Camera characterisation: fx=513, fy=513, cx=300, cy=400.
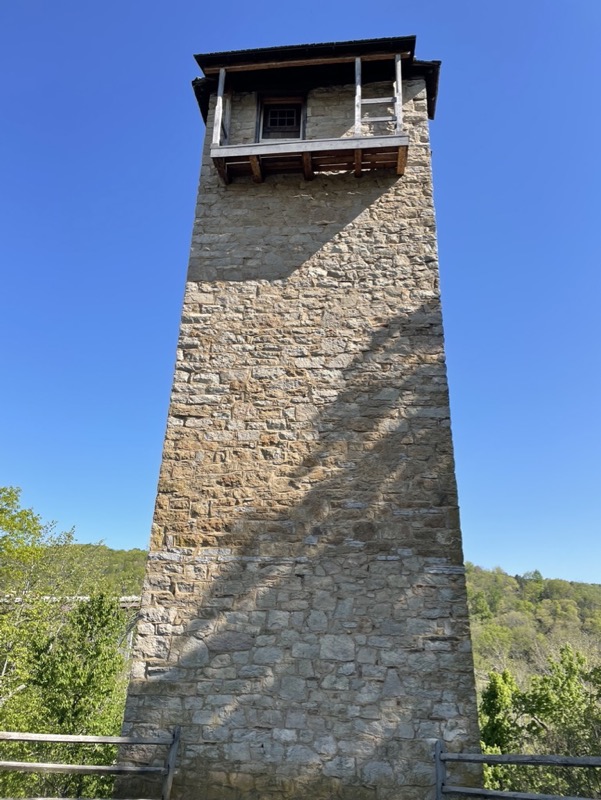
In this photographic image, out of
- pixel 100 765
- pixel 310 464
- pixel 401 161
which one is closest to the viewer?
pixel 100 765

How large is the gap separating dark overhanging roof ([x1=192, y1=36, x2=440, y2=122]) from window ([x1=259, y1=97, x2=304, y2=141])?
18 centimetres

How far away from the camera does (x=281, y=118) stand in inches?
295

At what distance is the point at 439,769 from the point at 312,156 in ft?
21.9

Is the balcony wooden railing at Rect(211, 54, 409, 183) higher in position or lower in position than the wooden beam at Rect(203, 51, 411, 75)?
lower

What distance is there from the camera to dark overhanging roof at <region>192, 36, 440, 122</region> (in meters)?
7.01

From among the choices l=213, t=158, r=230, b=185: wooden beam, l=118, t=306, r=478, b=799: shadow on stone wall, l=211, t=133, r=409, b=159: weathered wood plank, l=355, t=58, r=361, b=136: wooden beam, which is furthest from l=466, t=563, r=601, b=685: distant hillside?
l=213, t=158, r=230, b=185: wooden beam

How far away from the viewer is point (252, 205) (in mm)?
6832

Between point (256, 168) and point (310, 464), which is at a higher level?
point (256, 168)

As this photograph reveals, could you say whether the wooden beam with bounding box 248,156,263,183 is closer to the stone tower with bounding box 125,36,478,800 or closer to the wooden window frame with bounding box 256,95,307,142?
the stone tower with bounding box 125,36,478,800

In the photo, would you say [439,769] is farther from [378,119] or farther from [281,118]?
[281,118]

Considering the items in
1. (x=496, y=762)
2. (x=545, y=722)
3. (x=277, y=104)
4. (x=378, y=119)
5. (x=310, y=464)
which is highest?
(x=277, y=104)

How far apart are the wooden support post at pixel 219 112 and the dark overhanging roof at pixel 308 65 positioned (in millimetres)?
206

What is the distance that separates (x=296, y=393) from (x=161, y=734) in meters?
3.46

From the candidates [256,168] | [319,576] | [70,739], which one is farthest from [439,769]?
[256,168]
